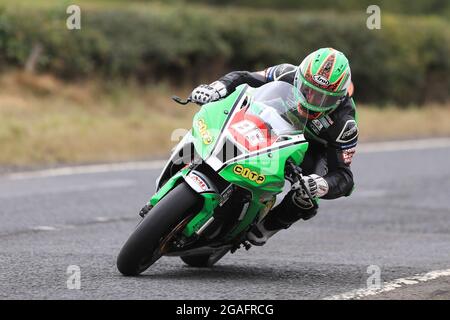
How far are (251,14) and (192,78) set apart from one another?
2.75 meters

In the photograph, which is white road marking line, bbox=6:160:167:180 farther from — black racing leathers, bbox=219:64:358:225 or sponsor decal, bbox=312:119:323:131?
sponsor decal, bbox=312:119:323:131

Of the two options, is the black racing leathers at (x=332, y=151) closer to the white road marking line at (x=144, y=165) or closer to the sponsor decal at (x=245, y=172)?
the sponsor decal at (x=245, y=172)

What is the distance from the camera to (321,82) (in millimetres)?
6789

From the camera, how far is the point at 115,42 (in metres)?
22.0

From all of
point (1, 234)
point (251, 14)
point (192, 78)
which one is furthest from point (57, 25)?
point (1, 234)

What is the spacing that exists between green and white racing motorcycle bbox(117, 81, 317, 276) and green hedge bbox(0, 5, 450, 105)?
45.5 ft

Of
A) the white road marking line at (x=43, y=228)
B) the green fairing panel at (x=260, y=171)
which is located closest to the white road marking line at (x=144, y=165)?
the white road marking line at (x=43, y=228)

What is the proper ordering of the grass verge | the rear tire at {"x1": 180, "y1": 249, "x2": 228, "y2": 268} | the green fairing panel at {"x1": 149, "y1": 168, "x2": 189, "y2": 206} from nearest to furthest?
the green fairing panel at {"x1": 149, "y1": 168, "x2": 189, "y2": 206}, the rear tire at {"x1": 180, "y1": 249, "x2": 228, "y2": 268}, the grass verge

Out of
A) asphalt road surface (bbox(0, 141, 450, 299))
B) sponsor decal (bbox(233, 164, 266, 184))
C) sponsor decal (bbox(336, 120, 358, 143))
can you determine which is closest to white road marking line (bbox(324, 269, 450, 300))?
asphalt road surface (bbox(0, 141, 450, 299))

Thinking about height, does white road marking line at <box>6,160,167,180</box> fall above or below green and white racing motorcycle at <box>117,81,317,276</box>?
below

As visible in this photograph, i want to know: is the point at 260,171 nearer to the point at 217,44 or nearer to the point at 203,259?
the point at 203,259

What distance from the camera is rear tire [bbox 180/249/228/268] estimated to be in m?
7.55

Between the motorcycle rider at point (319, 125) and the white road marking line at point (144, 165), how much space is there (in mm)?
6123
